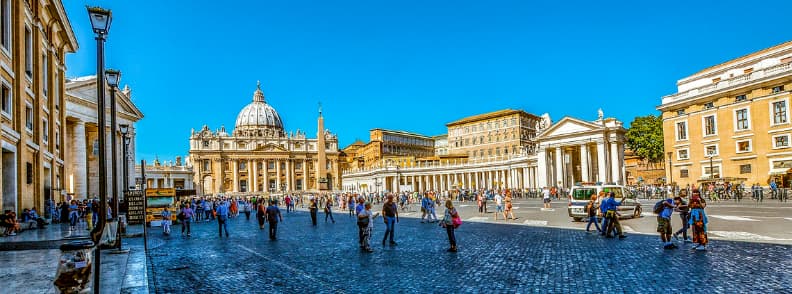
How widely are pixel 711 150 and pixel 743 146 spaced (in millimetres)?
2407

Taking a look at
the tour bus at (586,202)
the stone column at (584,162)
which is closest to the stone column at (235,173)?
the stone column at (584,162)

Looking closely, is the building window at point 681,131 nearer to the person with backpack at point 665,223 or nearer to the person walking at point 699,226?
the person with backpack at point 665,223

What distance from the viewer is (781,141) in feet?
112

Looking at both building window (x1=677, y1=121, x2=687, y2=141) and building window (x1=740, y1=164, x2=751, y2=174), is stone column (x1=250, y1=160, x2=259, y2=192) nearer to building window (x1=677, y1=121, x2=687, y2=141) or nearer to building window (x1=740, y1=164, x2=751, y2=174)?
building window (x1=677, y1=121, x2=687, y2=141)

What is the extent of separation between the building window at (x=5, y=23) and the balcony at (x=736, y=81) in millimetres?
39390

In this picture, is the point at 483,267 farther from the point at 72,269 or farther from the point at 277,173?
the point at 277,173

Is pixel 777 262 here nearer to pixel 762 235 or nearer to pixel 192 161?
pixel 762 235

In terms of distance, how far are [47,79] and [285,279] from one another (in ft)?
63.2

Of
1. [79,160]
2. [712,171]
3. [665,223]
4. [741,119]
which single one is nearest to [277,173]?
[79,160]

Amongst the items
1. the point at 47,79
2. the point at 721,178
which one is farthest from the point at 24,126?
the point at 721,178

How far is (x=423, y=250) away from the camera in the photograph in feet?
39.3

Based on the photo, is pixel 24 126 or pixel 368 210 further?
pixel 24 126

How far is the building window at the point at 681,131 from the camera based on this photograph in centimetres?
4172

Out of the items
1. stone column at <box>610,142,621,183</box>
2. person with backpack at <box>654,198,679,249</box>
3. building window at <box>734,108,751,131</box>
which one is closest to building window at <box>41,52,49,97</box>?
person with backpack at <box>654,198,679,249</box>
